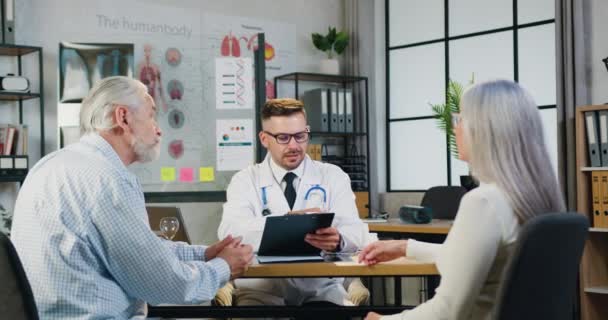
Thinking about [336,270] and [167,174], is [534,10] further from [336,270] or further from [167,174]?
[336,270]

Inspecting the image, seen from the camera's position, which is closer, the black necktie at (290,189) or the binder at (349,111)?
the black necktie at (290,189)

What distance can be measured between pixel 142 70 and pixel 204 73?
19.0 inches

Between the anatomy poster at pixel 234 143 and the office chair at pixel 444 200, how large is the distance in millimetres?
1406

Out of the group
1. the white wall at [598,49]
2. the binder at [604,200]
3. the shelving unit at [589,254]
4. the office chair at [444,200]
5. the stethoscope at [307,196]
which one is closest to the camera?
the stethoscope at [307,196]

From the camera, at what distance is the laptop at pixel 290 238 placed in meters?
2.61

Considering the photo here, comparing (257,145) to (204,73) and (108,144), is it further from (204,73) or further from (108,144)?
(108,144)

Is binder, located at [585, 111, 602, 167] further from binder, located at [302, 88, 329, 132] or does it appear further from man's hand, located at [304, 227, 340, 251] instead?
man's hand, located at [304, 227, 340, 251]

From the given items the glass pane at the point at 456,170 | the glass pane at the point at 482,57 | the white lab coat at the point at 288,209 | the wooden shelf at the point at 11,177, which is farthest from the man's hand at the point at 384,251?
the glass pane at the point at 456,170

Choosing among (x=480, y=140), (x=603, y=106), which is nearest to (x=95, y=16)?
(x=603, y=106)

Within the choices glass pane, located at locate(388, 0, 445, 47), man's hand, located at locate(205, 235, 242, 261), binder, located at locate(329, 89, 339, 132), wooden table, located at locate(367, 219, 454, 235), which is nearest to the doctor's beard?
man's hand, located at locate(205, 235, 242, 261)

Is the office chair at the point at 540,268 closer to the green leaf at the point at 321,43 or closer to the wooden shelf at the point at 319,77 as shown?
the wooden shelf at the point at 319,77

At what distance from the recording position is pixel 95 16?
5723 millimetres

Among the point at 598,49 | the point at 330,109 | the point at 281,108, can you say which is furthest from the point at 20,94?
the point at 598,49

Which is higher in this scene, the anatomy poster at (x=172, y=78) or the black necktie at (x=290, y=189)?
the anatomy poster at (x=172, y=78)
